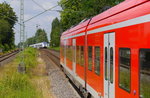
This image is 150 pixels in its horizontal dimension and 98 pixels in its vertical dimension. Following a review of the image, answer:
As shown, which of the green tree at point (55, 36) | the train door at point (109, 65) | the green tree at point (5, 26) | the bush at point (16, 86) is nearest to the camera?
the train door at point (109, 65)

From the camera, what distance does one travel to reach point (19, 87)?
43.1ft

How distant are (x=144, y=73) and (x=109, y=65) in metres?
2.14

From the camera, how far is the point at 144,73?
17.1ft

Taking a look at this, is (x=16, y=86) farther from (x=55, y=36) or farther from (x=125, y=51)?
(x=55, y=36)

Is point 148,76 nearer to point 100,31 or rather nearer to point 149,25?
point 149,25

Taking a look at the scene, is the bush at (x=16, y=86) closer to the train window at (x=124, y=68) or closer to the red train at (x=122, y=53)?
the red train at (x=122, y=53)

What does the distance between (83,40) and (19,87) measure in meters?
3.72

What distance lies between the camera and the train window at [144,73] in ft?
16.6

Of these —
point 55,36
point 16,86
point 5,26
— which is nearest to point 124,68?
point 16,86

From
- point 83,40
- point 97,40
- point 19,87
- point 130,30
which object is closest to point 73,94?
point 19,87

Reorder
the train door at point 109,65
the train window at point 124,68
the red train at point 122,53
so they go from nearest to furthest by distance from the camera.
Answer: the red train at point 122,53 → the train window at point 124,68 → the train door at point 109,65

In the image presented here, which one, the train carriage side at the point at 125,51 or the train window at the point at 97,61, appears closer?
the train carriage side at the point at 125,51

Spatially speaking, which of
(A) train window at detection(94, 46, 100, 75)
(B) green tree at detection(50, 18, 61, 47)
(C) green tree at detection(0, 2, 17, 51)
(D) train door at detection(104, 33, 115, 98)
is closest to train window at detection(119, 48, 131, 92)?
(D) train door at detection(104, 33, 115, 98)

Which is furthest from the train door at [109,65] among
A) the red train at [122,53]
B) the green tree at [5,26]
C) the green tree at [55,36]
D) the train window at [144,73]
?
the green tree at [55,36]
